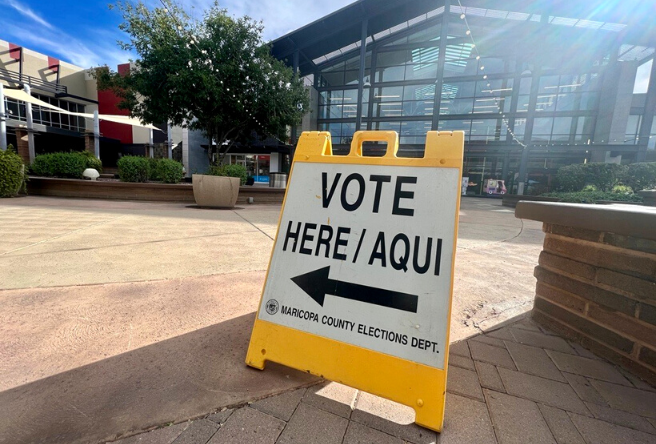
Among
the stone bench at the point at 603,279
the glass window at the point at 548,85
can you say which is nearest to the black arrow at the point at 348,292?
the stone bench at the point at 603,279

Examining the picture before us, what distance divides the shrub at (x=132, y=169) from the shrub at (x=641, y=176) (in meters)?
20.1

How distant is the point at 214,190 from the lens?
7977 millimetres

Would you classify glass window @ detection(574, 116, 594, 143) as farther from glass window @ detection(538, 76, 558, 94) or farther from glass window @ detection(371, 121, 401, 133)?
glass window @ detection(371, 121, 401, 133)

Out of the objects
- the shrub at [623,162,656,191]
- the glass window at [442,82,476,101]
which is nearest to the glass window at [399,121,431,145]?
the glass window at [442,82,476,101]

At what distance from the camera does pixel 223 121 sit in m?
12.0

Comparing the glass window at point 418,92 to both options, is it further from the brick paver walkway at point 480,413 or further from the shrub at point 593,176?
the brick paver walkway at point 480,413

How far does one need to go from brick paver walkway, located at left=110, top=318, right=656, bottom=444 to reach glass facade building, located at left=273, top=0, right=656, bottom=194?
18.4m

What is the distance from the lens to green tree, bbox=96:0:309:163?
1042cm

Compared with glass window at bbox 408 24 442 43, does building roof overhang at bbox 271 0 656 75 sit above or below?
below

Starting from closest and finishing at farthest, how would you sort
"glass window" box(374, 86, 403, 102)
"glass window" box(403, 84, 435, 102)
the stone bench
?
1. the stone bench
2. "glass window" box(403, 84, 435, 102)
3. "glass window" box(374, 86, 403, 102)

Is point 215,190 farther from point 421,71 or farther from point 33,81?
point 33,81

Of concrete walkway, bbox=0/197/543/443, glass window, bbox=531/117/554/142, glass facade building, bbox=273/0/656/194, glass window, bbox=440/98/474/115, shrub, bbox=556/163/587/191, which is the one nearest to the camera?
concrete walkway, bbox=0/197/543/443

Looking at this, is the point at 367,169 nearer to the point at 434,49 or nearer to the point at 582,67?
the point at 434,49

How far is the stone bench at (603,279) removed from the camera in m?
1.49
